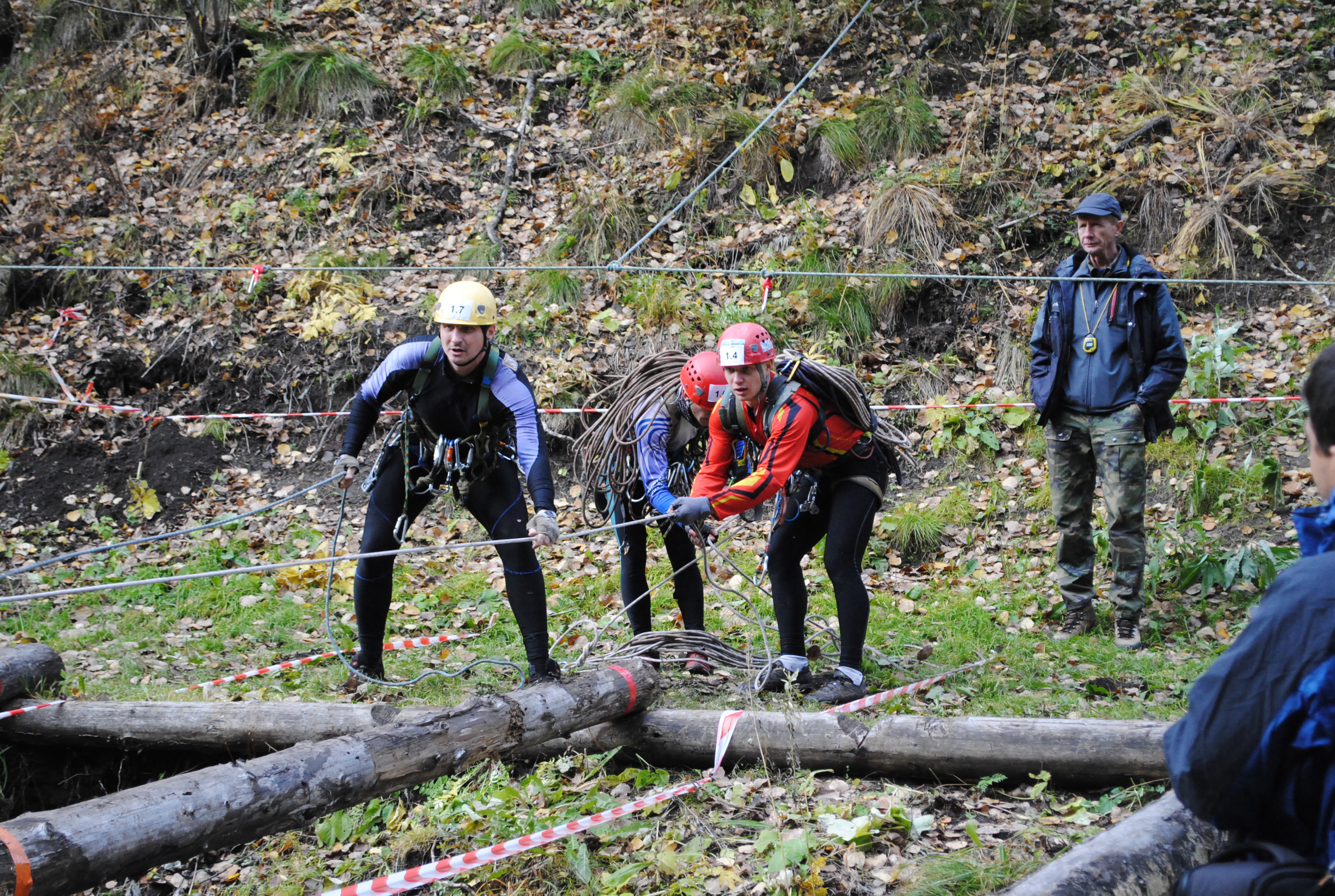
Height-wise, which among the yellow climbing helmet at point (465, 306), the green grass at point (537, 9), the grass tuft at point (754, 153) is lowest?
the yellow climbing helmet at point (465, 306)

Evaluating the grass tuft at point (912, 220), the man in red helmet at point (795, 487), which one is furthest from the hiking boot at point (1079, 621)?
the grass tuft at point (912, 220)

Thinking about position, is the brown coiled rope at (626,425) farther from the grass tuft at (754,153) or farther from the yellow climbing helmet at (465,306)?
the grass tuft at (754,153)

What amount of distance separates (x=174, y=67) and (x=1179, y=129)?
12.1m

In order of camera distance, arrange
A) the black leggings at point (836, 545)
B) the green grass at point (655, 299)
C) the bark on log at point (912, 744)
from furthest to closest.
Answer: the green grass at point (655, 299)
the black leggings at point (836, 545)
the bark on log at point (912, 744)

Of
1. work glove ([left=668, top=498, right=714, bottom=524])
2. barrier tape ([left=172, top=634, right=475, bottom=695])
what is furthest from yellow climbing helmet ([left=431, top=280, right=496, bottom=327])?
barrier tape ([left=172, top=634, right=475, bottom=695])

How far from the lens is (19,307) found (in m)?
11.0

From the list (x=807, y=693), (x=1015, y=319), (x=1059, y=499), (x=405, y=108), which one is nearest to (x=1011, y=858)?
(x=807, y=693)

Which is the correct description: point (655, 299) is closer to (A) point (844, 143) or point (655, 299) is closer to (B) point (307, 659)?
(A) point (844, 143)

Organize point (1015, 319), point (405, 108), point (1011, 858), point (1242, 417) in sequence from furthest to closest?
point (405, 108) → point (1015, 319) → point (1242, 417) → point (1011, 858)

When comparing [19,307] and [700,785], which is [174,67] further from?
[700,785]

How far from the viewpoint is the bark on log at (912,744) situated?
12.5ft

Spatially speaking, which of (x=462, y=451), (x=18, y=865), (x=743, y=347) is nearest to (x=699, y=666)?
(x=462, y=451)

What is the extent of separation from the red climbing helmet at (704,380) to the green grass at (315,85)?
27.7 ft

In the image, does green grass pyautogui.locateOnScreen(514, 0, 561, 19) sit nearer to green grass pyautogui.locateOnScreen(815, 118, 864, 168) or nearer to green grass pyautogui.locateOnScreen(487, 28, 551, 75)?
green grass pyautogui.locateOnScreen(487, 28, 551, 75)
